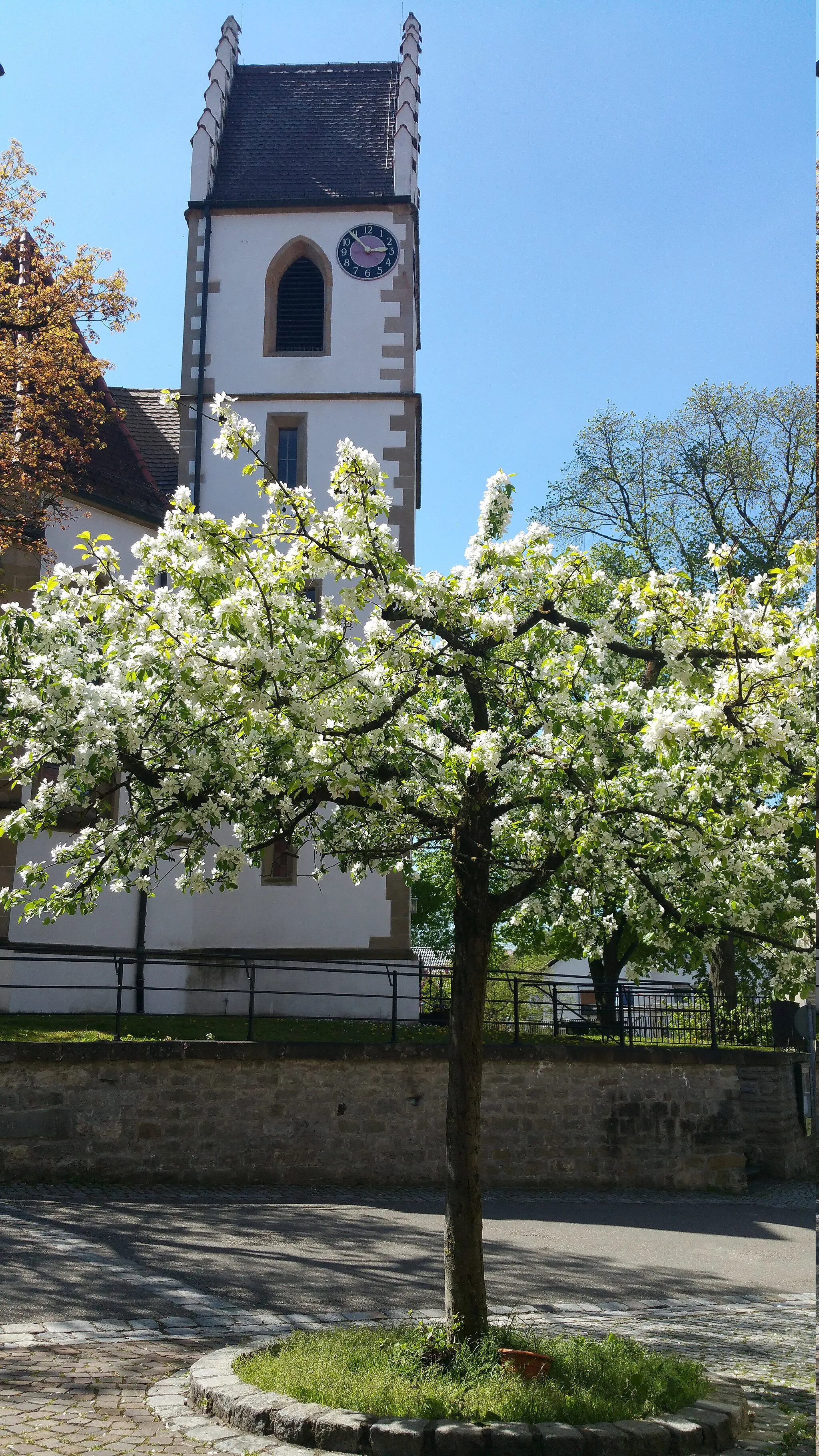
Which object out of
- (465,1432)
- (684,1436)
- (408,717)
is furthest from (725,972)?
(465,1432)

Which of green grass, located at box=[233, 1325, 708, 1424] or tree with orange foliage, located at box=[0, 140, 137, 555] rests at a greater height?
tree with orange foliage, located at box=[0, 140, 137, 555]

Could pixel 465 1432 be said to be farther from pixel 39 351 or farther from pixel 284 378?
pixel 284 378

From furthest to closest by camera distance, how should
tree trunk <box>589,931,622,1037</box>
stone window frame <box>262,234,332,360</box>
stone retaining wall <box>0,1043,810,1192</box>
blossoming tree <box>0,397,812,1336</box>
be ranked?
stone window frame <box>262,234,332,360</box>, tree trunk <box>589,931,622,1037</box>, stone retaining wall <box>0,1043,810,1192</box>, blossoming tree <box>0,397,812,1336</box>

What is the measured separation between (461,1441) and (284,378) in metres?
20.5

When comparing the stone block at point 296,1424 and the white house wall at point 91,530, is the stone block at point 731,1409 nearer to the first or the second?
the stone block at point 296,1424

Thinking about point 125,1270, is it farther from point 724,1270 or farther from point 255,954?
point 255,954

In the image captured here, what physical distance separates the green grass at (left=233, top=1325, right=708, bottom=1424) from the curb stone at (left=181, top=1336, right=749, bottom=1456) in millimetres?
101

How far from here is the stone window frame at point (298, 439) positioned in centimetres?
2289

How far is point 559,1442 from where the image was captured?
558cm

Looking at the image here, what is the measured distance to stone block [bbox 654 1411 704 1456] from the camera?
18.9 feet

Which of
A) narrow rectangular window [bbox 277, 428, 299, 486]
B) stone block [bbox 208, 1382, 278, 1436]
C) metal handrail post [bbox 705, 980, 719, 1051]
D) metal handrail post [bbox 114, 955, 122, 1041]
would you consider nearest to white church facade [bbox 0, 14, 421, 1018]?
narrow rectangular window [bbox 277, 428, 299, 486]

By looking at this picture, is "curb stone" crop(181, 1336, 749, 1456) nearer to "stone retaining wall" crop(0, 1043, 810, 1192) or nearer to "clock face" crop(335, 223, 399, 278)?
"stone retaining wall" crop(0, 1043, 810, 1192)

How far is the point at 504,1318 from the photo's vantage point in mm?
8570

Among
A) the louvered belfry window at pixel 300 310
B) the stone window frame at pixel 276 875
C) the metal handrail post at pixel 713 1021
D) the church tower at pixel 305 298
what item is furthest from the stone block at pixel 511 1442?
the louvered belfry window at pixel 300 310
